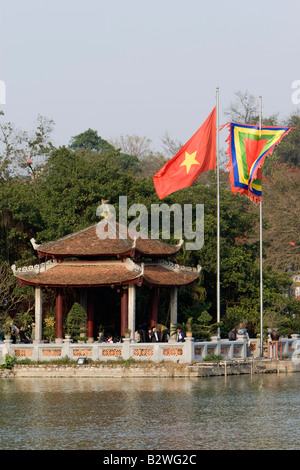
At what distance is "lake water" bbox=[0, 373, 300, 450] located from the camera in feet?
64.7

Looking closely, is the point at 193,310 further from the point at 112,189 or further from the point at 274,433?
the point at 274,433

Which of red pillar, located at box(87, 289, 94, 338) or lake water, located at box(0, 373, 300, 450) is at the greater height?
red pillar, located at box(87, 289, 94, 338)

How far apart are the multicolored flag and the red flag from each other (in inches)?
32.1

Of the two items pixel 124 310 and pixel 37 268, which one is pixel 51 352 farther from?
pixel 37 268

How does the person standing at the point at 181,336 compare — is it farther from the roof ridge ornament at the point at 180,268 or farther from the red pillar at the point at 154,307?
the roof ridge ornament at the point at 180,268

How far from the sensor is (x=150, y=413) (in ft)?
77.0

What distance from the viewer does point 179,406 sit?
24.8m

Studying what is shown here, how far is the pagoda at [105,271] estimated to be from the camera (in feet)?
116

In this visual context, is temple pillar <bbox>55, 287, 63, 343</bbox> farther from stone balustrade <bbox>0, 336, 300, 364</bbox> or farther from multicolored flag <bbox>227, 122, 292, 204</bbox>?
multicolored flag <bbox>227, 122, 292, 204</bbox>

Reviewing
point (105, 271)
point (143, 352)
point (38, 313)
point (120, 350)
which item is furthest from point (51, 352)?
point (105, 271)

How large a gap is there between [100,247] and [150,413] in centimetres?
1392

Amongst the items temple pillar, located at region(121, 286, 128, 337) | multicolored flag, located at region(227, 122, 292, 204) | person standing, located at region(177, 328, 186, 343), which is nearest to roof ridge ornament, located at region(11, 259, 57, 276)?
temple pillar, located at region(121, 286, 128, 337)
